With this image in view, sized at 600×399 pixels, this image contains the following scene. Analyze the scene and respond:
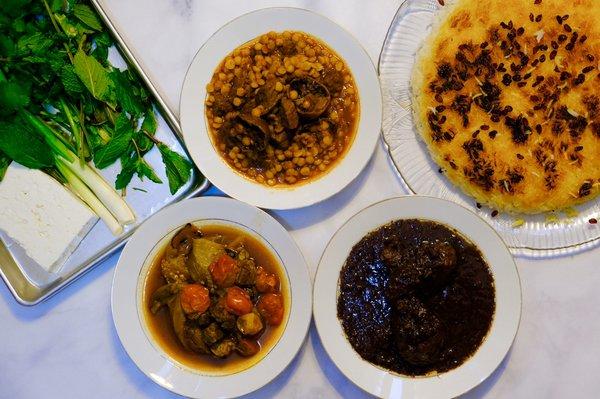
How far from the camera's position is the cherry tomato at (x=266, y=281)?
10.7 feet

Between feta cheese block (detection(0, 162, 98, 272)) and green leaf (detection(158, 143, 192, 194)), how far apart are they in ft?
1.77

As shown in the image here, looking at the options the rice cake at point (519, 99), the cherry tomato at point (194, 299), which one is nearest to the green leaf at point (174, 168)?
the cherry tomato at point (194, 299)

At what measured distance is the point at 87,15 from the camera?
10.7 ft

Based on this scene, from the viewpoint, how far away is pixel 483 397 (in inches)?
134

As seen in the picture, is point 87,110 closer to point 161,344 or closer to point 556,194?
point 161,344

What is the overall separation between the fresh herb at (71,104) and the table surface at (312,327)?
10.1 inches

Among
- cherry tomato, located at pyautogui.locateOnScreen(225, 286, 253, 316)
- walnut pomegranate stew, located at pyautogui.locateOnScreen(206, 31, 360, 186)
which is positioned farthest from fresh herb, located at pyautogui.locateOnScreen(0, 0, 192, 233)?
cherry tomato, located at pyautogui.locateOnScreen(225, 286, 253, 316)

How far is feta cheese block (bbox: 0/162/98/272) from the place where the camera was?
3.29 metres

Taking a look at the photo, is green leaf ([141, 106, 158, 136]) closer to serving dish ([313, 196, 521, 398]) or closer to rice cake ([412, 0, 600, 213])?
serving dish ([313, 196, 521, 398])

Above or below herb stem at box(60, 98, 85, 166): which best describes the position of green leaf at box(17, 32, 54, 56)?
above

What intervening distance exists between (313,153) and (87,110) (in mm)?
1324

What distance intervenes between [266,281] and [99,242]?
3.41 ft

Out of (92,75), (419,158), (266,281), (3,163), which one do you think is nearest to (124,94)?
(92,75)

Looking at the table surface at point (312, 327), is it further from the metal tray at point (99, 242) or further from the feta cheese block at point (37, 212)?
the feta cheese block at point (37, 212)
